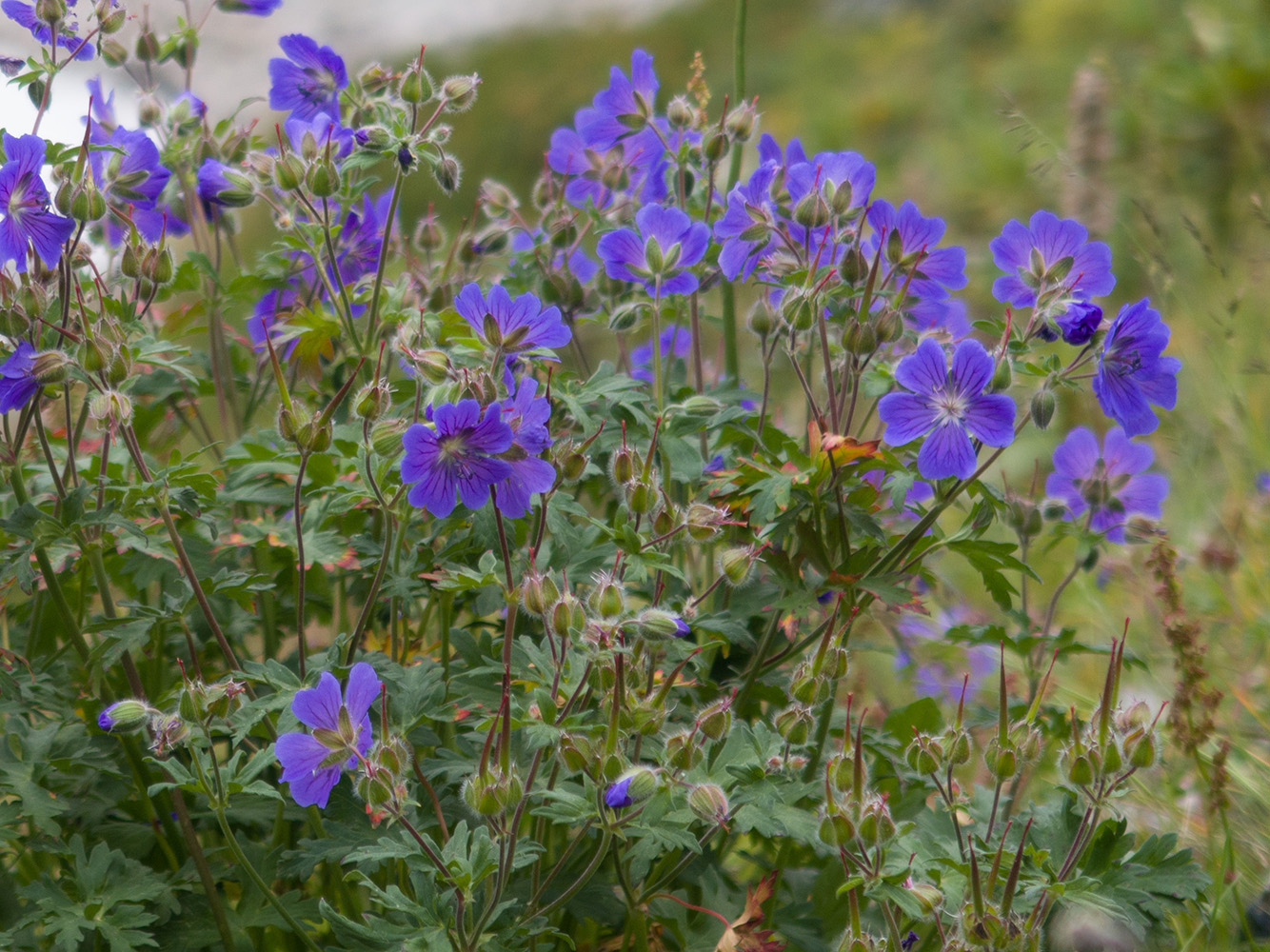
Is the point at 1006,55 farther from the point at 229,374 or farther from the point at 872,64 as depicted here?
the point at 229,374

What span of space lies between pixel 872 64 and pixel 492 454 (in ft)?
27.0

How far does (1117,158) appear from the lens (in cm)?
546

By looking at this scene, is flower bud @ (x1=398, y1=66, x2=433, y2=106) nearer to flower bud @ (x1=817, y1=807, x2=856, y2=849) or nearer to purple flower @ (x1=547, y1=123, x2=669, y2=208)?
purple flower @ (x1=547, y1=123, x2=669, y2=208)

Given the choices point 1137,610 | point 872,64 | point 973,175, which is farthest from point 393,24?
point 1137,610

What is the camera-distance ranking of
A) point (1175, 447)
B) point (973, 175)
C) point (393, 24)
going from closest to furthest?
point (1175, 447) → point (973, 175) → point (393, 24)

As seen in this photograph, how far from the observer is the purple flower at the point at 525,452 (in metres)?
1.16

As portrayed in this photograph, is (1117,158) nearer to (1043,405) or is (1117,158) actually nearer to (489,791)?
(1043,405)

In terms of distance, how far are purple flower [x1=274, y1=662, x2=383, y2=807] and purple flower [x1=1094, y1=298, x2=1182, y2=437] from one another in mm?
811

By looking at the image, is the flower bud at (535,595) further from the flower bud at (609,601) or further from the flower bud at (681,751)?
the flower bud at (681,751)

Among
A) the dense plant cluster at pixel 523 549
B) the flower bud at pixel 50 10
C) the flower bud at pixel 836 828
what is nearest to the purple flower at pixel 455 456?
the dense plant cluster at pixel 523 549

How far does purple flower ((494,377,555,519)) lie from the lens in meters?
1.16

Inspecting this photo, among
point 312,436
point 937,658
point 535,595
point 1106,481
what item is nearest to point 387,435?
point 312,436

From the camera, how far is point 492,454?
1.15m

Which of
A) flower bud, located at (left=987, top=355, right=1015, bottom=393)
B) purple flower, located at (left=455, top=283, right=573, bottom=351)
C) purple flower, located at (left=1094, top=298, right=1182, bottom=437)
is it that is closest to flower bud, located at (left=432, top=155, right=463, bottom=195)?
purple flower, located at (left=455, top=283, right=573, bottom=351)
